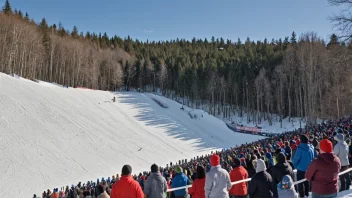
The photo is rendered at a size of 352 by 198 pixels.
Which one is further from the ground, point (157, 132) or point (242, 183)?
point (242, 183)

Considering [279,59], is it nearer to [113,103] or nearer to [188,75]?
[188,75]

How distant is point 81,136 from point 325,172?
2968cm

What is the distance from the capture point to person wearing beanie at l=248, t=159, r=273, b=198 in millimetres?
5277

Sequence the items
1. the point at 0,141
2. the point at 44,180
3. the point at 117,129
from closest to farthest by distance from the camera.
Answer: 1. the point at 44,180
2. the point at 0,141
3. the point at 117,129

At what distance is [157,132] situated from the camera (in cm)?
4022

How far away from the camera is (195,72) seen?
2736 inches

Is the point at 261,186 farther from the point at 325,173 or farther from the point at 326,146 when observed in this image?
the point at 326,146

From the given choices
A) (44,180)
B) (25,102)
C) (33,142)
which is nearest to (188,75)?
(25,102)

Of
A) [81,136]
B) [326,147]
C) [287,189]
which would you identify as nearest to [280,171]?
[326,147]

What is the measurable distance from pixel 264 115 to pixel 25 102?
4156 centimetres

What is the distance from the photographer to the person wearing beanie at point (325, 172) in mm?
5180

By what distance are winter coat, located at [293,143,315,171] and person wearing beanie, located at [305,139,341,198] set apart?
191 centimetres

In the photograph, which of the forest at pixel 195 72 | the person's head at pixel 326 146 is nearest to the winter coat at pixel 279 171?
the person's head at pixel 326 146

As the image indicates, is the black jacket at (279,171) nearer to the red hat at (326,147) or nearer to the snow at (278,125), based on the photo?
the red hat at (326,147)
